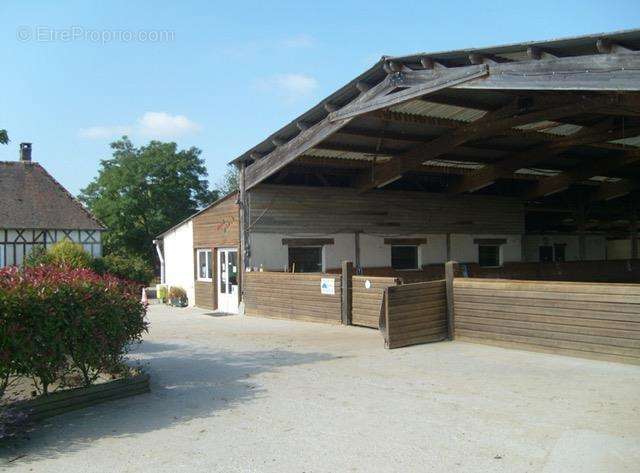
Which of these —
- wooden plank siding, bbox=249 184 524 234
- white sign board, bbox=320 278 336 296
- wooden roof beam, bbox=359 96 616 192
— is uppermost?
wooden roof beam, bbox=359 96 616 192

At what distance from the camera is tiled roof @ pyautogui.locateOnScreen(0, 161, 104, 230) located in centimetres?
2781

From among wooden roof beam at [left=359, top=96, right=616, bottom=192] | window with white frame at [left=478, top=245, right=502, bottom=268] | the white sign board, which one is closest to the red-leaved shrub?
the white sign board

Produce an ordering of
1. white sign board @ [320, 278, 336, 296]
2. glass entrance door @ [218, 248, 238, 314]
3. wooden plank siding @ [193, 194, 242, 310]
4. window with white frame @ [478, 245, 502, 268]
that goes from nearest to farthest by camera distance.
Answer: white sign board @ [320, 278, 336, 296]
wooden plank siding @ [193, 194, 242, 310]
glass entrance door @ [218, 248, 238, 314]
window with white frame @ [478, 245, 502, 268]

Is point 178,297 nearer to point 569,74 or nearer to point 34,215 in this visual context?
point 34,215

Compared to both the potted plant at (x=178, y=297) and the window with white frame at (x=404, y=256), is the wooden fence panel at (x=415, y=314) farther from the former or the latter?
the potted plant at (x=178, y=297)

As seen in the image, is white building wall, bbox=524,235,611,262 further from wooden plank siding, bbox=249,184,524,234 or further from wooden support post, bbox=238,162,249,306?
wooden support post, bbox=238,162,249,306

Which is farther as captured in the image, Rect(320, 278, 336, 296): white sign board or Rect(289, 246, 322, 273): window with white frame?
Rect(289, 246, 322, 273): window with white frame

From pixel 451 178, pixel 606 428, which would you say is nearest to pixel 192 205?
pixel 451 178

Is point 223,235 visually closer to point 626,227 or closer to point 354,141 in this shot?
point 354,141

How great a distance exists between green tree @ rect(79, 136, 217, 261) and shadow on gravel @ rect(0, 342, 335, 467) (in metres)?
36.1

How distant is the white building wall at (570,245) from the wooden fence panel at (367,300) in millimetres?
13786

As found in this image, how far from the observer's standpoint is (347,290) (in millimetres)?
14117

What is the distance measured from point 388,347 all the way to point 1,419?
6697 millimetres

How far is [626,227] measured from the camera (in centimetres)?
3112
